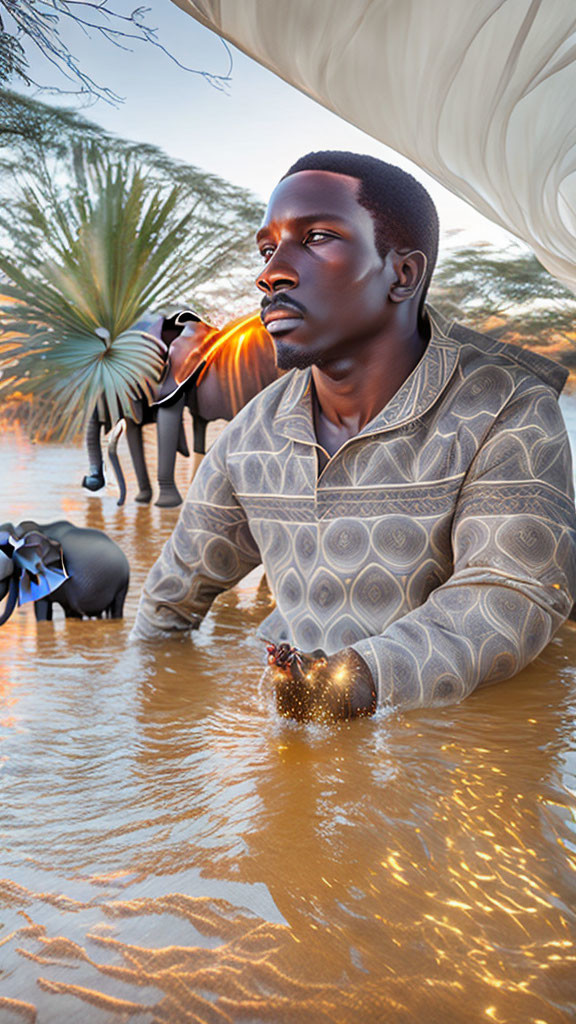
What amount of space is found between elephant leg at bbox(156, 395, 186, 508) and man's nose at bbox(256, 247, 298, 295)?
46.0 inches

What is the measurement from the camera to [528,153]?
34.1 inches

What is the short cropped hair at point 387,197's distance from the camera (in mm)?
830

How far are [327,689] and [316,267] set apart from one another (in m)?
0.35

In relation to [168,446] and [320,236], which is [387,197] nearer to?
[320,236]

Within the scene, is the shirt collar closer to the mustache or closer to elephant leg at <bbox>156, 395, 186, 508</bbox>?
the mustache

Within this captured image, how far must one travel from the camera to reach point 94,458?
223cm

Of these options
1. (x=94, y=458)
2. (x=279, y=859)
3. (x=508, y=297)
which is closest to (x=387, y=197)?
(x=279, y=859)

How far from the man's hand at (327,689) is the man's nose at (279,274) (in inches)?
12.3

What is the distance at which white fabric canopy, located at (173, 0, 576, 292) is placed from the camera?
733 mm

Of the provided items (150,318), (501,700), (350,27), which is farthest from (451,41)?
(150,318)

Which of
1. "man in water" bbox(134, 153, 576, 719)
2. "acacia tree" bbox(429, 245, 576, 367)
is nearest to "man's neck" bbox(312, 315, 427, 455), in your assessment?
"man in water" bbox(134, 153, 576, 719)

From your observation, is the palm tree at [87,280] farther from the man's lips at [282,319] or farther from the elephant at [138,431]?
the man's lips at [282,319]

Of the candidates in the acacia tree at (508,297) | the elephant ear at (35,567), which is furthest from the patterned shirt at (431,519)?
the acacia tree at (508,297)

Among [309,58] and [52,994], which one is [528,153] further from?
[52,994]
